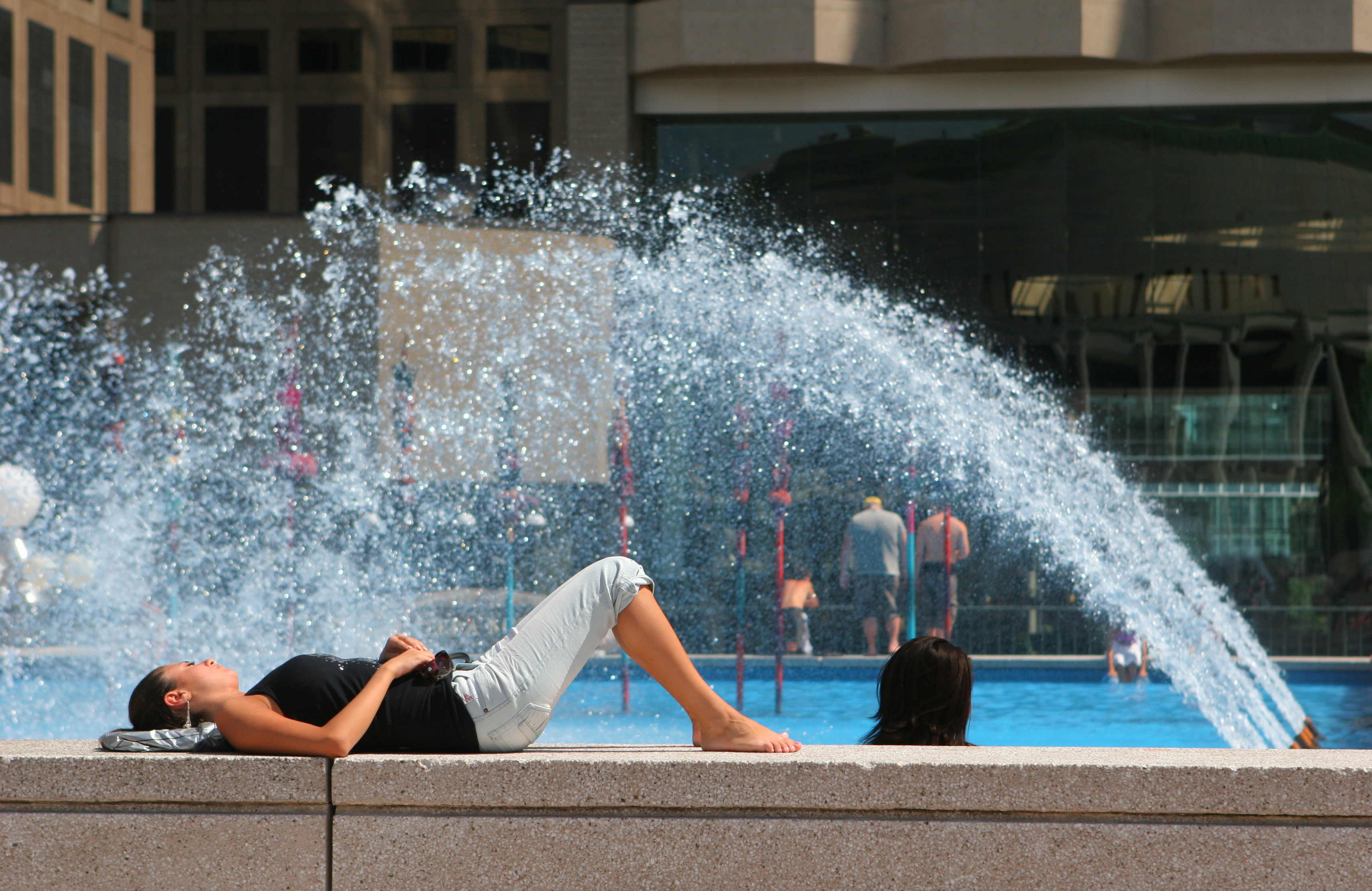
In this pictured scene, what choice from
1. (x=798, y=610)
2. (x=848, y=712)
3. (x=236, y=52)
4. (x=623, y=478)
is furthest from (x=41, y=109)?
(x=848, y=712)

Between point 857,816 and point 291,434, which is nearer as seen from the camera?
point 857,816

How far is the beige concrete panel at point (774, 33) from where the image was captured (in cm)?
1694

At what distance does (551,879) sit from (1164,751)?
1505 millimetres

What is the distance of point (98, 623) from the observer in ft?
42.5

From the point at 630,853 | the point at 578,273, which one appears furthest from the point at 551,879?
the point at 578,273

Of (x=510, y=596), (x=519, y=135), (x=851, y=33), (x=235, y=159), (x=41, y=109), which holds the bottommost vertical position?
(x=510, y=596)

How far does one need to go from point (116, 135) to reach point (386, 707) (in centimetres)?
1840

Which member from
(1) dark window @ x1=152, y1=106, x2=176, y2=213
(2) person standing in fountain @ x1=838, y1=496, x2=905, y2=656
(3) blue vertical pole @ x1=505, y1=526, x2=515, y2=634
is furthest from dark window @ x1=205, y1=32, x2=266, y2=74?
(2) person standing in fountain @ x1=838, y1=496, x2=905, y2=656

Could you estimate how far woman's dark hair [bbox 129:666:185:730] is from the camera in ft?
11.7

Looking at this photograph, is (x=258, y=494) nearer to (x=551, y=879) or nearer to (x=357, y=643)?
(x=357, y=643)

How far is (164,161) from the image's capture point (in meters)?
18.7

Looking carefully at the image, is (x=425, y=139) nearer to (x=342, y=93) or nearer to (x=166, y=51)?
(x=342, y=93)

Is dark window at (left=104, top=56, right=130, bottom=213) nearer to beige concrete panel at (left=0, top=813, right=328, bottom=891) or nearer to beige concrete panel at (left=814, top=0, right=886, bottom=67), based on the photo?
beige concrete panel at (left=814, top=0, right=886, bottom=67)

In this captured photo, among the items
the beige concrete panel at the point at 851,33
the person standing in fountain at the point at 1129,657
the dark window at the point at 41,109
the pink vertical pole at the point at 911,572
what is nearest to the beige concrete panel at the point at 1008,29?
the beige concrete panel at the point at 851,33
